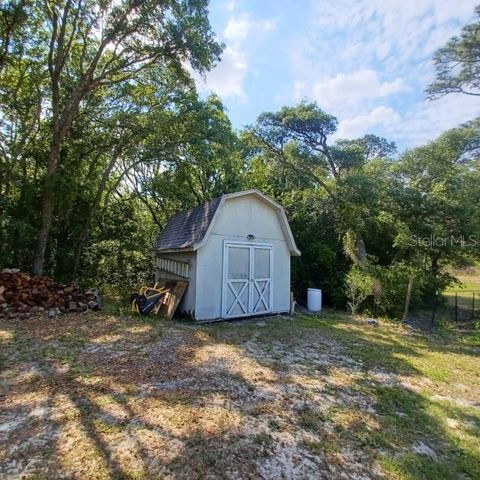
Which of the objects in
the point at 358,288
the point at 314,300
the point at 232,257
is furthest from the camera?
the point at 314,300

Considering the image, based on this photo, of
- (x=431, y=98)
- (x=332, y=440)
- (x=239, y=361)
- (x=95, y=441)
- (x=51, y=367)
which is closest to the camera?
(x=95, y=441)

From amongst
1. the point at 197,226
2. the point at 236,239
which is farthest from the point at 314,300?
the point at 197,226

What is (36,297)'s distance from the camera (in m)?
7.89

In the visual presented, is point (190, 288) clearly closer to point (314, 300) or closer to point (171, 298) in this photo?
point (171, 298)

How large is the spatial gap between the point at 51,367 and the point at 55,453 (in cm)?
216

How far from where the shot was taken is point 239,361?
5105mm

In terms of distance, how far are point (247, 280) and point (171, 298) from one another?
2.11 meters

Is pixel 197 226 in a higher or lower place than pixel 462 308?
higher

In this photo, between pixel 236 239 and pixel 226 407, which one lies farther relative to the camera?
pixel 236 239

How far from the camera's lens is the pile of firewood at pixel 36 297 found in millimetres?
7402

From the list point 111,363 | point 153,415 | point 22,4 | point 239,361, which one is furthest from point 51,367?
point 22,4

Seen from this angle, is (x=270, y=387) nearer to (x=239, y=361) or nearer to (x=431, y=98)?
(x=239, y=361)

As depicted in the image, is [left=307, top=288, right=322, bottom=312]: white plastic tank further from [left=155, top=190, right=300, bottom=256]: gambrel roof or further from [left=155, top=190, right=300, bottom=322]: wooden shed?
[left=155, top=190, right=300, bottom=256]: gambrel roof

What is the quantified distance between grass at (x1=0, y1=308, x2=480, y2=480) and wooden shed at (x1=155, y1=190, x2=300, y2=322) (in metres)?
1.70
